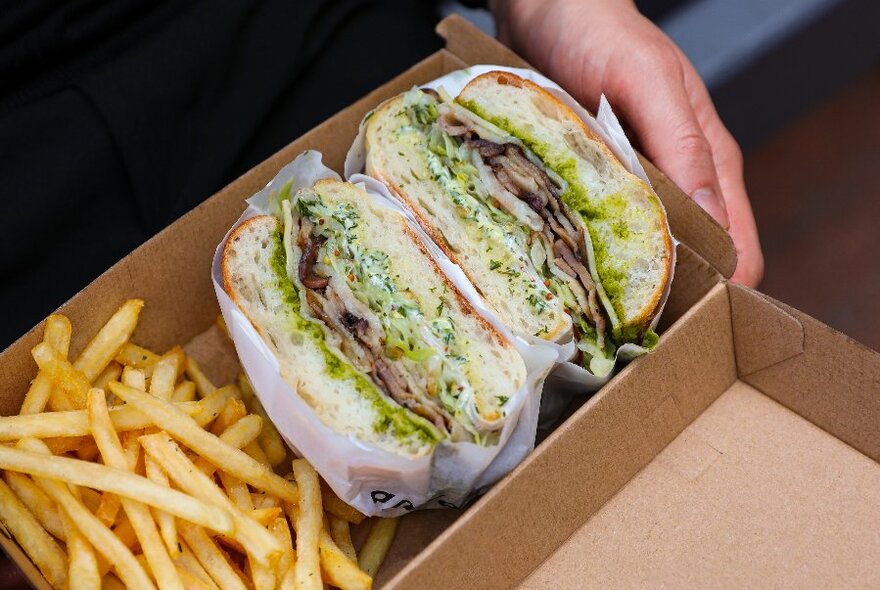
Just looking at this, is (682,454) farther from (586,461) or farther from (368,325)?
(368,325)

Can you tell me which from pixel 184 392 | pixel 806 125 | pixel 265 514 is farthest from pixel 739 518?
pixel 806 125

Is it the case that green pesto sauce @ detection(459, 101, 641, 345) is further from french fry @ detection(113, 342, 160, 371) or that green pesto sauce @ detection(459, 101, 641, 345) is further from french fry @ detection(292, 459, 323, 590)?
french fry @ detection(113, 342, 160, 371)

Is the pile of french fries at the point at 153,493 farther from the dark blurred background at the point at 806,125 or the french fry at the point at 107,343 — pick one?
the dark blurred background at the point at 806,125

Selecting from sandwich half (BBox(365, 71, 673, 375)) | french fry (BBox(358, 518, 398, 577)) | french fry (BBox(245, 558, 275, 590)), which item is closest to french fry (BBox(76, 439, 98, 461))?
french fry (BBox(245, 558, 275, 590))

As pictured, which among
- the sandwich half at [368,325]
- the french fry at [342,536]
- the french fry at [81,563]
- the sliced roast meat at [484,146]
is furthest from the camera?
the sliced roast meat at [484,146]

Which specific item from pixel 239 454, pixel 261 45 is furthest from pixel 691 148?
pixel 239 454

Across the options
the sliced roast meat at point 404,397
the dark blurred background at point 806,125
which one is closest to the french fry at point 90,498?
the sliced roast meat at point 404,397

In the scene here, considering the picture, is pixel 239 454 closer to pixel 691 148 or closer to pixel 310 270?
pixel 310 270
